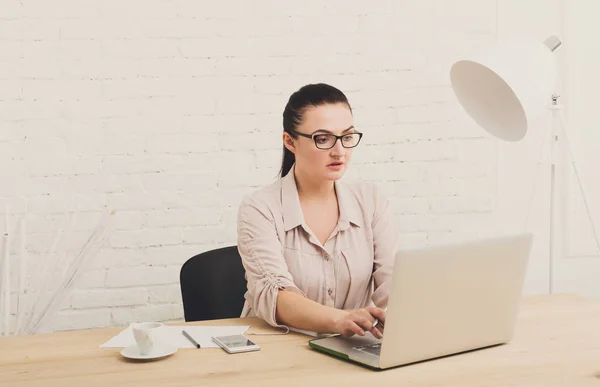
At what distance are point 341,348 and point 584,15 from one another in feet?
7.63

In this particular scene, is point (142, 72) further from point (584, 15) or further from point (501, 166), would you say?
point (584, 15)

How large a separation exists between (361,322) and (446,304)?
222mm

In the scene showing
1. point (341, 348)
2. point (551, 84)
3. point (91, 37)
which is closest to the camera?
point (341, 348)

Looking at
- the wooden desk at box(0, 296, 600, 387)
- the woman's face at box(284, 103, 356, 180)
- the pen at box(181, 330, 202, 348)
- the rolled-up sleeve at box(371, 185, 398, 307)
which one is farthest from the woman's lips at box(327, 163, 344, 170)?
the pen at box(181, 330, 202, 348)

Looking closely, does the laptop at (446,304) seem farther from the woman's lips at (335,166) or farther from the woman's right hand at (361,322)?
the woman's lips at (335,166)

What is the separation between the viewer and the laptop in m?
1.67

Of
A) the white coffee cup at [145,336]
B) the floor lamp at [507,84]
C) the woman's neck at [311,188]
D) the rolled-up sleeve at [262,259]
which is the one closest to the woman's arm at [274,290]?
the rolled-up sleeve at [262,259]

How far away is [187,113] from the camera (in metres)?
3.06

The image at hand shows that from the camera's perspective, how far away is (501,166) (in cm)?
344

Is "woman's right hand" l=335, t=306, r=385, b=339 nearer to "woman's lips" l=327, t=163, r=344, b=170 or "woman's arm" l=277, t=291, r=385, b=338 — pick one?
"woman's arm" l=277, t=291, r=385, b=338

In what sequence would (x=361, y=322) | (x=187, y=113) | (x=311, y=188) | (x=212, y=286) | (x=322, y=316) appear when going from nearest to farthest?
(x=361, y=322)
(x=322, y=316)
(x=311, y=188)
(x=212, y=286)
(x=187, y=113)

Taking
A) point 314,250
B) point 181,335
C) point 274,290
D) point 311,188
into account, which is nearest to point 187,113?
point 311,188

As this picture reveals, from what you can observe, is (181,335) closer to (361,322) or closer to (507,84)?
(361,322)

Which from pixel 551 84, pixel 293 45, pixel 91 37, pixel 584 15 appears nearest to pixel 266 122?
pixel 293 45
